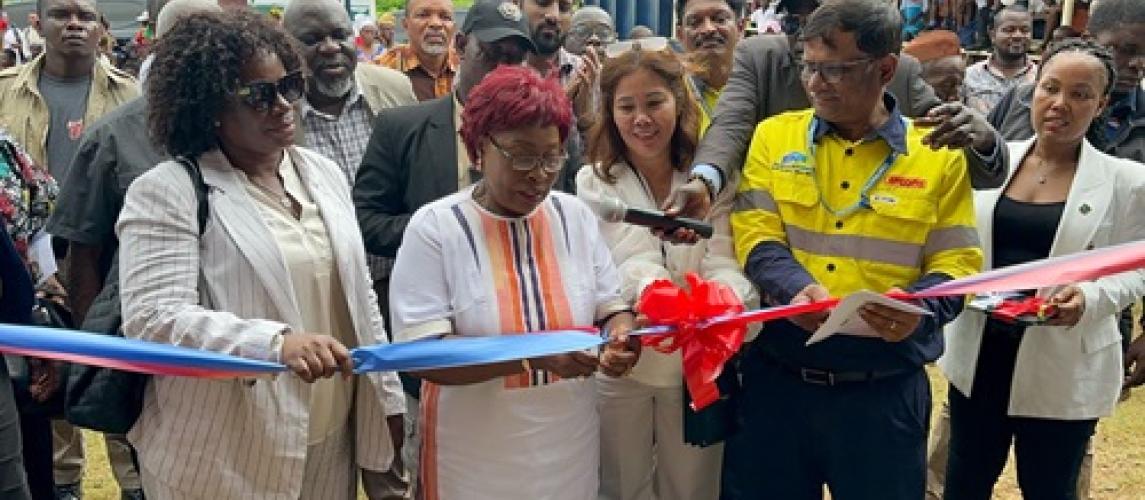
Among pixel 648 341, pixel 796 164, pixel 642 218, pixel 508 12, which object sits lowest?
pixel 648 341

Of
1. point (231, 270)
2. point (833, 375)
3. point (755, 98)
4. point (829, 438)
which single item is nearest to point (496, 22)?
point (755, 98)

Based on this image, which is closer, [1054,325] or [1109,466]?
[1054,325]

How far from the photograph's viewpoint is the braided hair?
3449 millimetres

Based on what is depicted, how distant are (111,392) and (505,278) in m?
1.03

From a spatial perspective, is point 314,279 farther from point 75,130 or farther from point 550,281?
point 75,130

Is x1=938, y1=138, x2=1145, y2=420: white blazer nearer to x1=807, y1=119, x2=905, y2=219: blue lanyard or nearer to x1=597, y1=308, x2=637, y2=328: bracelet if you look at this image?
x1=807, y1=119, x2=905, y2=219: blue lanyard

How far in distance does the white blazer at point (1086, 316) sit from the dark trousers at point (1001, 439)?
0.18 ft

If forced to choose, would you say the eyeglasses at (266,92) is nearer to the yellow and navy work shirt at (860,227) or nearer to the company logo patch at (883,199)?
the yellow and navy work shirt at (860,227)

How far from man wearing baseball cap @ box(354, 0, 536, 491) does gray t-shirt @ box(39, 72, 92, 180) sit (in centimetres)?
200

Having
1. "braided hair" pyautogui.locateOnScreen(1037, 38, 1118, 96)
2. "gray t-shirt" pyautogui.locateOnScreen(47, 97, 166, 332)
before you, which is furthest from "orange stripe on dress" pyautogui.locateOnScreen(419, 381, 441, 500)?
"braided hair" pyautogui.locateOnScreen(1037, 38, 1118, 96)

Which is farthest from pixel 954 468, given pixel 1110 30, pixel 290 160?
pixel 290 160

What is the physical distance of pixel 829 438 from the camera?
3008mm

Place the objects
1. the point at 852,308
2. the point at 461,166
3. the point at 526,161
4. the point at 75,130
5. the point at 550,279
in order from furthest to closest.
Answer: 1. the point at 75,130
2. the point at 461,166
3. the point at 550,279
4. the point at 526,161
5. the point at 852,308

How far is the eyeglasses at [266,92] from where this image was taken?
2.62m
